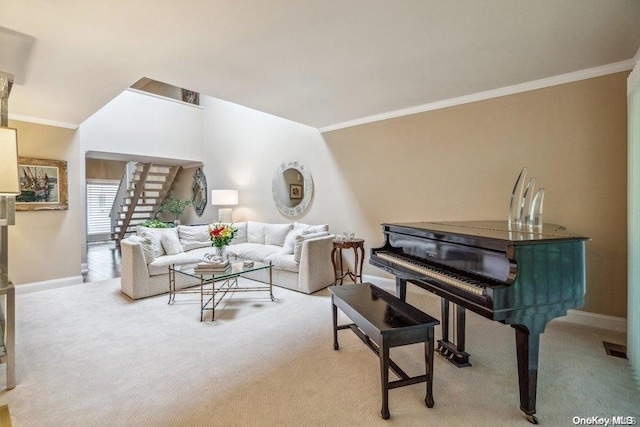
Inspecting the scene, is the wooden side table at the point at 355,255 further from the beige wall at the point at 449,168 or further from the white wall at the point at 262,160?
the white wall at the point at 262,160

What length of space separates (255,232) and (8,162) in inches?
147

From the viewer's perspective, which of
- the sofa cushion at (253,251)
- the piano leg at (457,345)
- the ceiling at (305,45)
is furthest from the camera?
the sofa cushion at (253,251)

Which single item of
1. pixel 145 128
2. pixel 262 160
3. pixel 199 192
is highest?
pixel 145 128

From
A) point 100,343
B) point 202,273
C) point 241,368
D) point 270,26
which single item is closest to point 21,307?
point 100,343

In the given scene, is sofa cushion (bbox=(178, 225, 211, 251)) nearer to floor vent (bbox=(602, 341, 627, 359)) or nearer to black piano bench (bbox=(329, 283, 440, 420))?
black piano bench (bbox=(329, 283, 440, 420))

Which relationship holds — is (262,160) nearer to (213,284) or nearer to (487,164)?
(213,284)

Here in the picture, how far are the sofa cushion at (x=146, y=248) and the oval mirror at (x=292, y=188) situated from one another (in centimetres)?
232

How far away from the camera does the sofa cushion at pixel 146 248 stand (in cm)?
388

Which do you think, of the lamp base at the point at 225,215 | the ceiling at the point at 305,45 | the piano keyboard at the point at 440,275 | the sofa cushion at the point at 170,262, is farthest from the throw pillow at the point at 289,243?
the piano keyboard at the point at 440,275

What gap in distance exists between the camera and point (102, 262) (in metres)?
6.23

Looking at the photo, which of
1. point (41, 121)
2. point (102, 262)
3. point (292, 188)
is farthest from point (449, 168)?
point (102, 262)

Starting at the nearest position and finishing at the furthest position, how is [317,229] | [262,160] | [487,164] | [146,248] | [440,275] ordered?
[440,275]
[487,164]
[146,248]
[317,229]
[262,160]

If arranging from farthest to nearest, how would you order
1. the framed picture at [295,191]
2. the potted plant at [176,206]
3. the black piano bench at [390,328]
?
the potted plant at [176,206] → the framed picture at [295,191] → the black piano bench at [390,328]

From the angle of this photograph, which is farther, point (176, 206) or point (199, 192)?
point (176, 206)
